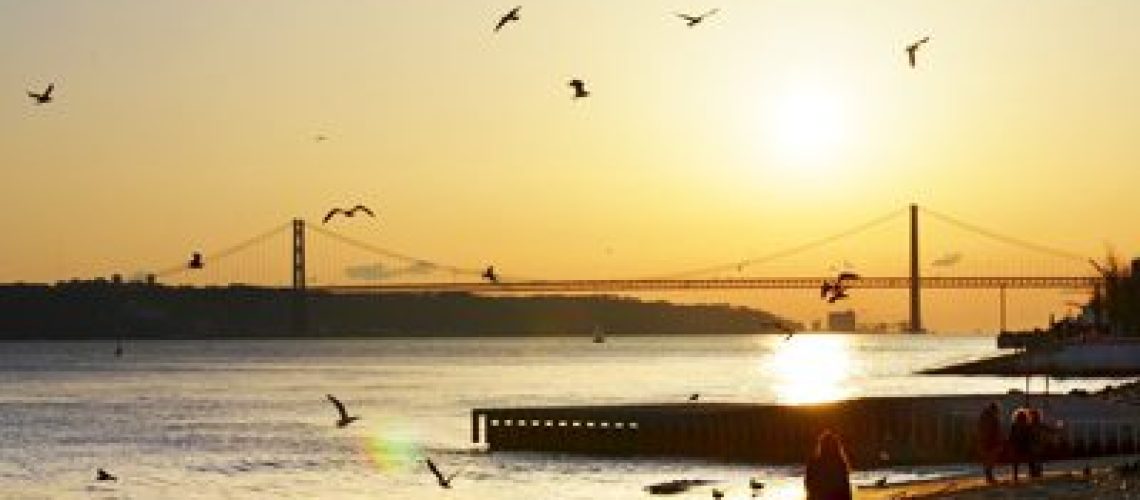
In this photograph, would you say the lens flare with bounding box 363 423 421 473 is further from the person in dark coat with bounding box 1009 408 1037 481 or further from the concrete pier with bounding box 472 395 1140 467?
the person in dark coat with bounding box 1009 408 1037 481

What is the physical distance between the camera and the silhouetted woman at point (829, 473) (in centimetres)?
3020

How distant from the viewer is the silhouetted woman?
30.2 m

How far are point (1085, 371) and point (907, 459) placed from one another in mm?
82343

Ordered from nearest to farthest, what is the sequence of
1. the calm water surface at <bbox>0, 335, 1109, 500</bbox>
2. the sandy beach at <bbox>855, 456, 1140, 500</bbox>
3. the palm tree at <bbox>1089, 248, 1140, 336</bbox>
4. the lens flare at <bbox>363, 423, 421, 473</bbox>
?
the sandy beach at <bbox>855, 456, 1140, 500</bbox> < the calm water surface at <bbox>0, 335, 1109, 500</bbox> < the lens flare at <bbox>363, 423, 421, 473</bbox> < the palm tree at <bbox>1089, 248, 1140, 336</bbox>

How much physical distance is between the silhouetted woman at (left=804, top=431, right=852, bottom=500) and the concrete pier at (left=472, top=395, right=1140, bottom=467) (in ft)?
91.9

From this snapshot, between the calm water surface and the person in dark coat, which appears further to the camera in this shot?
the calm water surface

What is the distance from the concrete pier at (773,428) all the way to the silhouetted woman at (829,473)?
91.9ft

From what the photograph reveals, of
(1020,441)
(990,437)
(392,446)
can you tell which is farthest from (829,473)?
(392,446)

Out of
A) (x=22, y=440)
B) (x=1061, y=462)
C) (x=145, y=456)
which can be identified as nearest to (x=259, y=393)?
(x=22, y=440)

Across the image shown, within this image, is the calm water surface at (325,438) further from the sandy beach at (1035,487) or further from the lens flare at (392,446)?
the sandy beach at (1035,487)

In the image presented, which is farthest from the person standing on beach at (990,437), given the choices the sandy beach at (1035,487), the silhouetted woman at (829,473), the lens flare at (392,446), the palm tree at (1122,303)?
the palm tree at (1122,303)

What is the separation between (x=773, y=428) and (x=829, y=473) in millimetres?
40156

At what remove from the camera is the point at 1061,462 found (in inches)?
1925

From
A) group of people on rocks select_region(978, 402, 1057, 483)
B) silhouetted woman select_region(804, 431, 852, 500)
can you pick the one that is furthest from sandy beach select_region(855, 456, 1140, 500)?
silhouetted woman select_region(804, 431, 852, 500)
